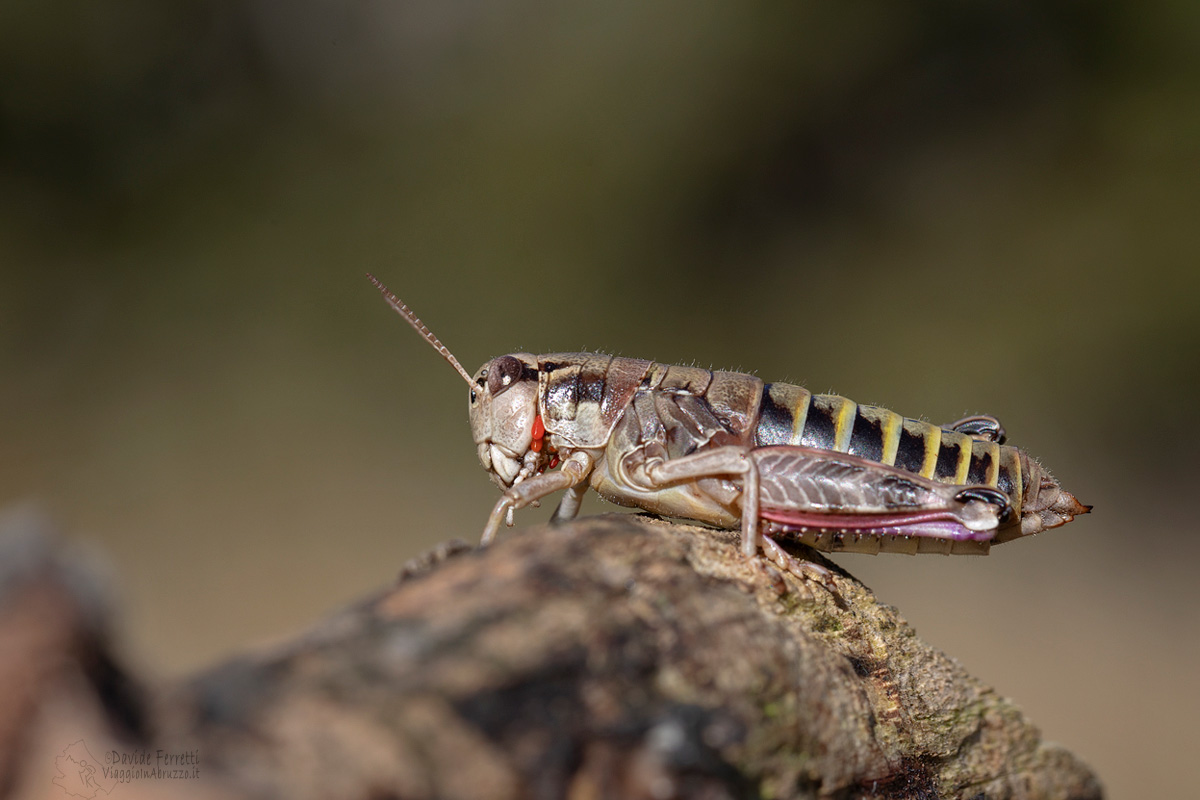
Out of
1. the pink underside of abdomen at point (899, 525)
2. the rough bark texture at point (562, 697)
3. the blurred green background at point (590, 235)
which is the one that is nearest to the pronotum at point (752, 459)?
the pink underside of abdomen at point (899, 525)

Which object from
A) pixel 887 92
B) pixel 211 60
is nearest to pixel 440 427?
pixel 211 60

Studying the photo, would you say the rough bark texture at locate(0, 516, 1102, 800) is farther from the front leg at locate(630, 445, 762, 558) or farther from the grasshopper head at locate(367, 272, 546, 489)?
the grasshopper head at locate(367, 272, 546, 489)

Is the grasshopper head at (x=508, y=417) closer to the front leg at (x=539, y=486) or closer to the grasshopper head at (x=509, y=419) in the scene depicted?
the grasshopper head at (x=509, y=419)

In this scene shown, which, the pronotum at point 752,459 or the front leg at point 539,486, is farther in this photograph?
the front leg at point 539,486

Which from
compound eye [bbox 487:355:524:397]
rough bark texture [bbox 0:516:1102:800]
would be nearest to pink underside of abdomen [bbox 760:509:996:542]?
rough bark texture [bbox 0:516:1102:800]

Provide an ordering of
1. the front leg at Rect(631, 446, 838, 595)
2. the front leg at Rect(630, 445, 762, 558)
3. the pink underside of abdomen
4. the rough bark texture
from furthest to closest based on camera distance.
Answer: the pink underside of abdomen < the front leg at Rect(630, 445, 762, 558) < the front leg at Rect(631, 446, 838, 595) < the rough bark texture

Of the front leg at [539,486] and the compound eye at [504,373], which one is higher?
the compound eye at [504,373]

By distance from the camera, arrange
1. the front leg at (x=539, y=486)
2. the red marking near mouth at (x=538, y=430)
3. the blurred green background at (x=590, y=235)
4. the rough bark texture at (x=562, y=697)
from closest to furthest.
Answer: the rough bark texture at (x=562, y=697) < the front leg at (x=539, y=486) < the red marking near mouth at (x=538, y=430) < the blurred green background at (x=590, y=235)
